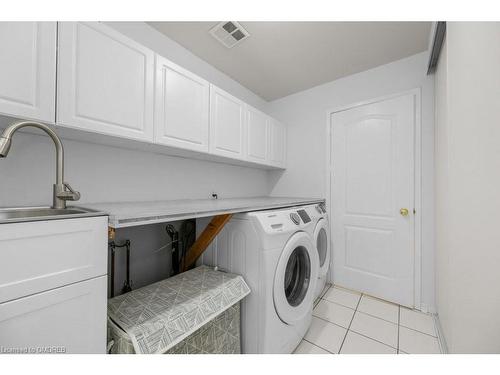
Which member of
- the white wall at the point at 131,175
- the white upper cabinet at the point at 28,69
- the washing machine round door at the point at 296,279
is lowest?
the washing machine round door at the point at 296,279

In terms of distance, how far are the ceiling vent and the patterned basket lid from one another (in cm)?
190

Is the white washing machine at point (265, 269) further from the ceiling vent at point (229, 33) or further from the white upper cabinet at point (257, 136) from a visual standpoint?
the ceiling vent at point (229, 33)

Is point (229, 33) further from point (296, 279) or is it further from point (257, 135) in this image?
point (296, 279)

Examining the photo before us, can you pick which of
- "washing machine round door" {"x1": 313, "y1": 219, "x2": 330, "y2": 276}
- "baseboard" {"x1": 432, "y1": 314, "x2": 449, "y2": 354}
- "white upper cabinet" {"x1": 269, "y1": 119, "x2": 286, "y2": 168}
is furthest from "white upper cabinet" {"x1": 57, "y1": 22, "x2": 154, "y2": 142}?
"baseboard" {"x1": 432, "y1": 314, "x2": 449, "y2": 354}

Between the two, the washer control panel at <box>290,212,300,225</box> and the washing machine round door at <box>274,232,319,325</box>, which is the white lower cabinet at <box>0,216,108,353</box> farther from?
the washer control panel at <box>290,212,300,225</box>

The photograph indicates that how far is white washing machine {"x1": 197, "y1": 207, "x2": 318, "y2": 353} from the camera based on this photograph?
1202mm

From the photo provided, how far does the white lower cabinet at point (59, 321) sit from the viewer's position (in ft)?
2.02

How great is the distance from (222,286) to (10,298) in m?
0.82

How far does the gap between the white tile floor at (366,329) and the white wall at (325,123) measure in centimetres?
32

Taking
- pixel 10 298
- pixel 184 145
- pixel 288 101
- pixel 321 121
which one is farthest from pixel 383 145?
pixel 10 298

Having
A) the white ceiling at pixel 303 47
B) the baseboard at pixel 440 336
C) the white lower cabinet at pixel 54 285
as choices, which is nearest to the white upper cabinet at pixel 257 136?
the white ceiling at pixel 303 47

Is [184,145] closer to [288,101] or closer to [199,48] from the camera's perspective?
[199,48]

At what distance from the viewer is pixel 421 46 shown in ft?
→ 5.95

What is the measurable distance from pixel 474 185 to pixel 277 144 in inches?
77.1
